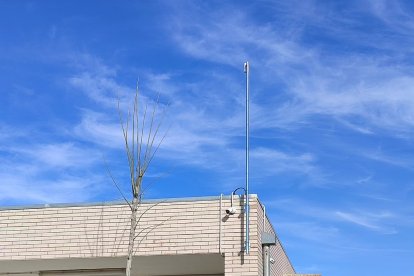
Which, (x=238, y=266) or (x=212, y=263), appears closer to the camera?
(x=238, y=266)

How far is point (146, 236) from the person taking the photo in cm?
1606

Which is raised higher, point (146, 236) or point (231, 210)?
point (231, 210)

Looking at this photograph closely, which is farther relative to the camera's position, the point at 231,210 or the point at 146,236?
the point at 146,236

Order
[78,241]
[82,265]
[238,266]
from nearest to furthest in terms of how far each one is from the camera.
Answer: [238,266] < [78,241] < [82,265]

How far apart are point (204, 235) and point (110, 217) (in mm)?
2455

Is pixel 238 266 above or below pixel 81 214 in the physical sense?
below

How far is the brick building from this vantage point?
50.9ft

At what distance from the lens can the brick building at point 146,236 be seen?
1552 centimetres

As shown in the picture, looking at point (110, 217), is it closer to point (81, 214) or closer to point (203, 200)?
point (81, 214)

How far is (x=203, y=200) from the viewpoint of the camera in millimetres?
16016

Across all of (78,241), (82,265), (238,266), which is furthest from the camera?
(82,265)

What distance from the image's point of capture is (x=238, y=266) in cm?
1517

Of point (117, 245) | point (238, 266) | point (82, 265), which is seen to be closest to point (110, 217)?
point (117, 245)

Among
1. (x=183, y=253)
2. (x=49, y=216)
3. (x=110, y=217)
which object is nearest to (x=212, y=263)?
(x=183, y=253)
